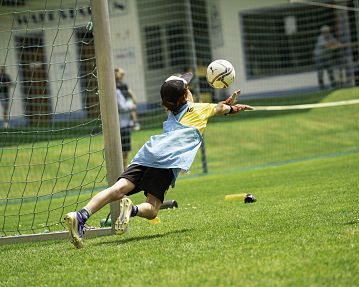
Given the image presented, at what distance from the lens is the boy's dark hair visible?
7109 millimetres

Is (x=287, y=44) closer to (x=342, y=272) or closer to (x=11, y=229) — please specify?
(x=11, y=229)

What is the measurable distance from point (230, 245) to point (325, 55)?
19.0 metres

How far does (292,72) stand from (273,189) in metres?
15.8

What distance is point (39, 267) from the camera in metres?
5.96

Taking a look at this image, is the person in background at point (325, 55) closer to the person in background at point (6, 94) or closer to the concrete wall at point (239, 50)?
the concrete wall at point (239, 50)

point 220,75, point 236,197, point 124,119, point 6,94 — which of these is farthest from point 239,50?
point 220,75

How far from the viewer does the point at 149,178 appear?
6980 mm

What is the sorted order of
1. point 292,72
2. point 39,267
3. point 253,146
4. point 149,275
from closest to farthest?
point 149,275 → point 39,267 → point 253,146 → point 292,72

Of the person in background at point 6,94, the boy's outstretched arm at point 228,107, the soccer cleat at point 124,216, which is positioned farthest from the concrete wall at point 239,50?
the soccer cleat at point 124,216

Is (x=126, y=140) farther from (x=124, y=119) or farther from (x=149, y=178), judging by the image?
(x=149, y=178)

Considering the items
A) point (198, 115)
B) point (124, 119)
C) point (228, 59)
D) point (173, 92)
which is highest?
point (228, 59)

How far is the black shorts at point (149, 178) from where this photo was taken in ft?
22.8

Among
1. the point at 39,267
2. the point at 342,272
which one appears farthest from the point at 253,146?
the point at 342,272

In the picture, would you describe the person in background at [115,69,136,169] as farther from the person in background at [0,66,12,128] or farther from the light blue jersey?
the light blue jersey
